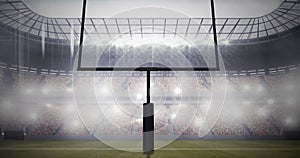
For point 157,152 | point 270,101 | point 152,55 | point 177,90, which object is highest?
point 152,55

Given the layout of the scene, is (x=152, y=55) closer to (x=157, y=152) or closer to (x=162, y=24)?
(x=162, y=24)

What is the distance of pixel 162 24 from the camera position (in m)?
1.43

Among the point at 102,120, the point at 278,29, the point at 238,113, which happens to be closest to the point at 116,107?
the point at 102,120

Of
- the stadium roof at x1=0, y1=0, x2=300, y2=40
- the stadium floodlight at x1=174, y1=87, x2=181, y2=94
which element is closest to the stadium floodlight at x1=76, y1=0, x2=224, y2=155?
the stadium roof at x1=0, y1=0, x2=300, y2=40

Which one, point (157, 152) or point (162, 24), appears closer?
point (157, 152)

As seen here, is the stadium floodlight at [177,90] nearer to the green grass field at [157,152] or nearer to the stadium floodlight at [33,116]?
the green grass field at [157,152]

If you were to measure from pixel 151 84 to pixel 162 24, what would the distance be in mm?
889

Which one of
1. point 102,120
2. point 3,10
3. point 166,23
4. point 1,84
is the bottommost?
point 102,120

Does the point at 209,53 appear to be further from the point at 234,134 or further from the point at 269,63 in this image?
the point at 269,63

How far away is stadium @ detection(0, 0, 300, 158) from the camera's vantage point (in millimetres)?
1609

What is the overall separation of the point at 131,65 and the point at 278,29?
5.94 ft

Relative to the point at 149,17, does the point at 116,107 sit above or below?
below

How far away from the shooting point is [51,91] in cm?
247

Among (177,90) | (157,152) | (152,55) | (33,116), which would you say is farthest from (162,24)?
(33,116)
